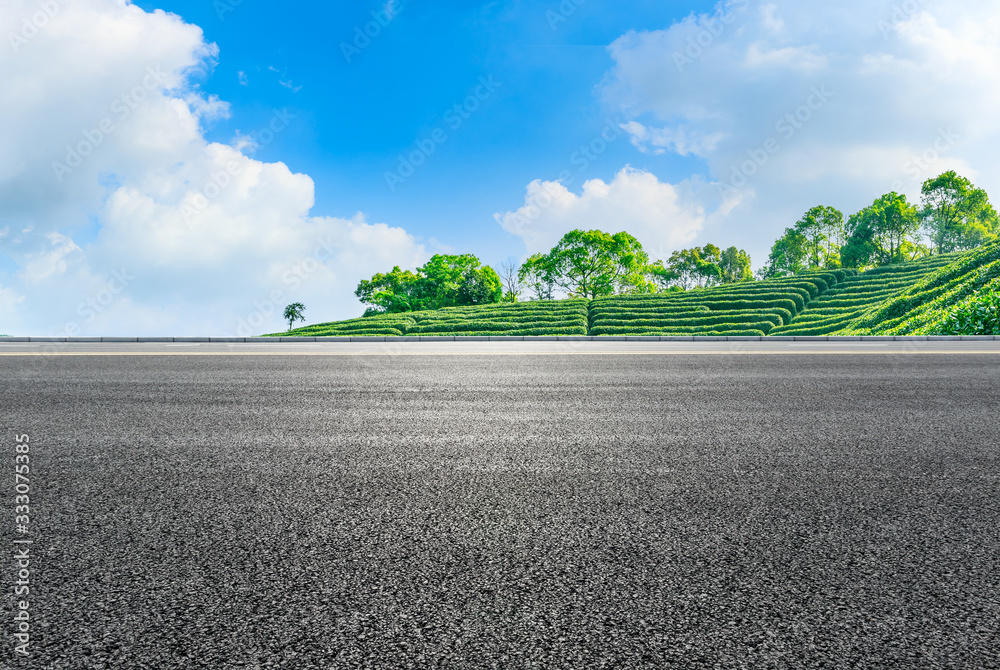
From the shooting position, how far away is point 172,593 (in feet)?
6.37

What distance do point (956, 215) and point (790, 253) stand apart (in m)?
14.3

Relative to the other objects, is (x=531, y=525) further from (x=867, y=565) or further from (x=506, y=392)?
(x=506, y=392)

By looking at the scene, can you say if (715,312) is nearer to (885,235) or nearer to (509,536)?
(885,235)

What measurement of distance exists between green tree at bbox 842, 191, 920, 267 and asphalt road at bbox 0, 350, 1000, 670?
59.1 meters

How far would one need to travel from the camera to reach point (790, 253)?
2498 inches

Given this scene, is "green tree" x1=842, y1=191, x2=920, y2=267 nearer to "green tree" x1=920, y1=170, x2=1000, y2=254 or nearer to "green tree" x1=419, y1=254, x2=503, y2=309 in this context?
"green tree" x1=920, y1=170, x2=1000, y2=254

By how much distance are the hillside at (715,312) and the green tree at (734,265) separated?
91.6ft

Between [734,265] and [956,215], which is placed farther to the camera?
[734,265]

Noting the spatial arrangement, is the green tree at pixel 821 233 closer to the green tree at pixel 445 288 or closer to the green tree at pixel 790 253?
the green tree at pixel 790 253

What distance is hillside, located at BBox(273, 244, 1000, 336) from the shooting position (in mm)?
36219

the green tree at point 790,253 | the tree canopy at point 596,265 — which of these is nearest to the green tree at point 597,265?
the tree canopy at point 596,265

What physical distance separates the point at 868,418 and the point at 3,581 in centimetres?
548

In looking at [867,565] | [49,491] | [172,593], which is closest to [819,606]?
[867,565]

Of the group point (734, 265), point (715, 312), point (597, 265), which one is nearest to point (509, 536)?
point (715, 312)
